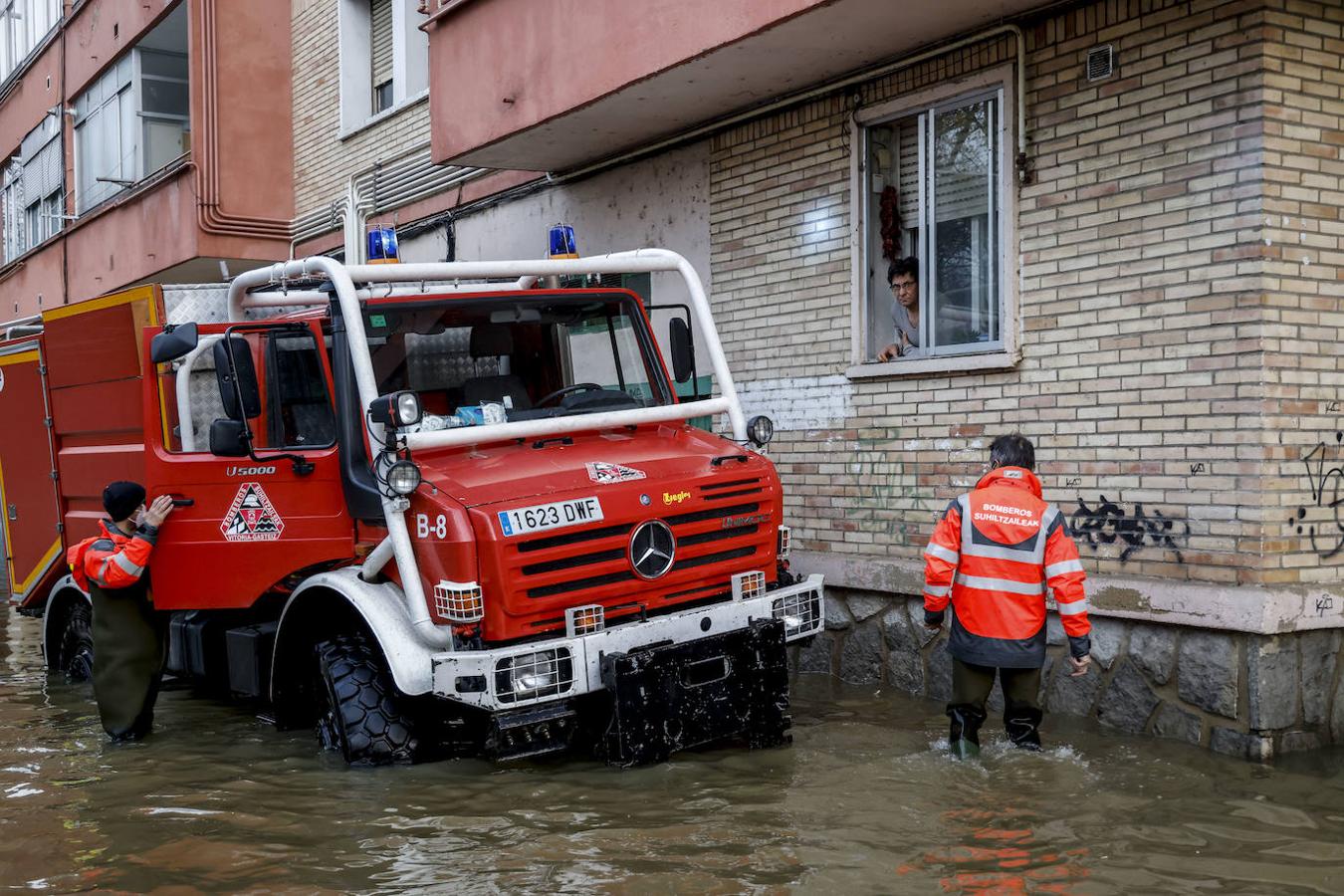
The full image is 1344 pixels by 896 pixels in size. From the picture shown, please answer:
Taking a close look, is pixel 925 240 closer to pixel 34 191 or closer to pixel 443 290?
pixel 443 290

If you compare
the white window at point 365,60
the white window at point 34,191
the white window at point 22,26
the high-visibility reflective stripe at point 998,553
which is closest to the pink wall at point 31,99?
the white window at point 34,191

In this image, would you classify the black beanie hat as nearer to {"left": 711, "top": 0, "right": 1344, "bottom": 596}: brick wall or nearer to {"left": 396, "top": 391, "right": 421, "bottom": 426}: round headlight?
{"left": 396, "top": 391, "right": 421, "bottom": 426}: round headlight

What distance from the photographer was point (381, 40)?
1444 centimetres

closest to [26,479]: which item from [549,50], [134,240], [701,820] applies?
[549,50]

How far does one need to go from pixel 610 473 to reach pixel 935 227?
322 cm

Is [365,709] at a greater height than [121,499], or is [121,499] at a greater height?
[121,499]

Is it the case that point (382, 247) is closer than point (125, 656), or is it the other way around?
point (125, 656)

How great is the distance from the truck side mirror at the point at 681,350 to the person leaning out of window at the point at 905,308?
176cm

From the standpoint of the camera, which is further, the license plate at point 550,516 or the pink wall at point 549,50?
the pink wall at point 549,50

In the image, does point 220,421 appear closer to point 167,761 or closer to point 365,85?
point 167,761

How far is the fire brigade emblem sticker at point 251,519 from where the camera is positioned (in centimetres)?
654

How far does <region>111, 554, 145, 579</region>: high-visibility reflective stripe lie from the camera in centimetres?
665

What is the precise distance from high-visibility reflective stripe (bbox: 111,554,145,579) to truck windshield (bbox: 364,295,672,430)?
171 centimetres

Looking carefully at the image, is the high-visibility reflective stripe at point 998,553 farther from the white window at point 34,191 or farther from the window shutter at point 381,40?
the white window at point 34,191
